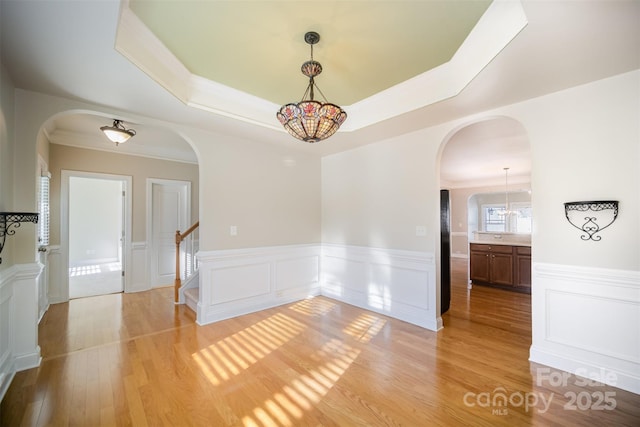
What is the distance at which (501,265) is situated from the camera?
5.10 m

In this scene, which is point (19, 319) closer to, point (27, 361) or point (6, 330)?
point (6, 330)

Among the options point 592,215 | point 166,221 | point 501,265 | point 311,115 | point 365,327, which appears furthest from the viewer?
point 166,221

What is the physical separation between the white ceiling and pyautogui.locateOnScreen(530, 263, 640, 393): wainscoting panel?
167cm

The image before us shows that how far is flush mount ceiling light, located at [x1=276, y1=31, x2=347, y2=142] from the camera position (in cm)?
195

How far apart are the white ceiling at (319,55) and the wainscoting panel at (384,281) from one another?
5.88 ft

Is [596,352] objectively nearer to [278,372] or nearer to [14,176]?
[278,372]

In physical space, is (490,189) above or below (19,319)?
above

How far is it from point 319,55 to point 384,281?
2917mm

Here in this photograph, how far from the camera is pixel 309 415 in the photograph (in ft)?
5.95

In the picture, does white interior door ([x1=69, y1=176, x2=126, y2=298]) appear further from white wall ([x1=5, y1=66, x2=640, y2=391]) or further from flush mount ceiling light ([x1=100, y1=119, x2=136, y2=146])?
white wall ([x1=5, y1=66, x2=640, y2=391])

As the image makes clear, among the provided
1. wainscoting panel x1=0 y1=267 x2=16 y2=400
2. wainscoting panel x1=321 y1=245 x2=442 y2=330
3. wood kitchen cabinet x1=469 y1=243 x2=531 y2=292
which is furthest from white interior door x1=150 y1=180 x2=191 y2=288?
wood kitchen cabinet x1=469 y1=243 x2=531 y2=292

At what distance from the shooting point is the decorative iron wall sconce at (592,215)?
2.12 metres

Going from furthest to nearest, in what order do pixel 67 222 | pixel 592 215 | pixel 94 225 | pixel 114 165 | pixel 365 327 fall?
pixel 94 225
pixel 114 165
pixel 67 222
pixel 365 327
pixel 592 215

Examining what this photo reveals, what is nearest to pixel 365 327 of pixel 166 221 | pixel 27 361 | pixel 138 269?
pixel 27 361
